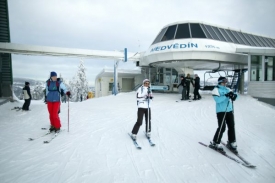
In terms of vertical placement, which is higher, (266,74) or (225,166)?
(266,74)

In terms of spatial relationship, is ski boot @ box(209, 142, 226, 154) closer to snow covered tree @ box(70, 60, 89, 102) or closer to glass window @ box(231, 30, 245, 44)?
glass window @ box(231, 30, 245, 44)

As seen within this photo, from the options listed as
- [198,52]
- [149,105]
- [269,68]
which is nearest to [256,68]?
[269,68]

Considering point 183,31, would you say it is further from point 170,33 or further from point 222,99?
point 222,99

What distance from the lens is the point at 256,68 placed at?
11.6m

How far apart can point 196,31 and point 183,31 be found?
3.48ft

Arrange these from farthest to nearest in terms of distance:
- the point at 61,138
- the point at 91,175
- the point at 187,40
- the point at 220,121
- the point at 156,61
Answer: the point at 156,61, the point at 187,40, the point at 61,138, the point at 220,121, the point at 91,175

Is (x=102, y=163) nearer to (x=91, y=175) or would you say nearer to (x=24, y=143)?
(x=91, y=175)

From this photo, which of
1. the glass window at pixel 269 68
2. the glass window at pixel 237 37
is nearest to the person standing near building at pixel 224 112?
the glass window at pixel 269 68

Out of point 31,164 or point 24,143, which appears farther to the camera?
point 24,143

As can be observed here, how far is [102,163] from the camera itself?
344 cm

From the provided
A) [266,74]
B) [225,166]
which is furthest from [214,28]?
[225,166]

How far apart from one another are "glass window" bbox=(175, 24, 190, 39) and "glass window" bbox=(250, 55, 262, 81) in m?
5.09

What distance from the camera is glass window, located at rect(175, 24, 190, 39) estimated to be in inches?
530

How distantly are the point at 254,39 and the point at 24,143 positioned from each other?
21.8 m
